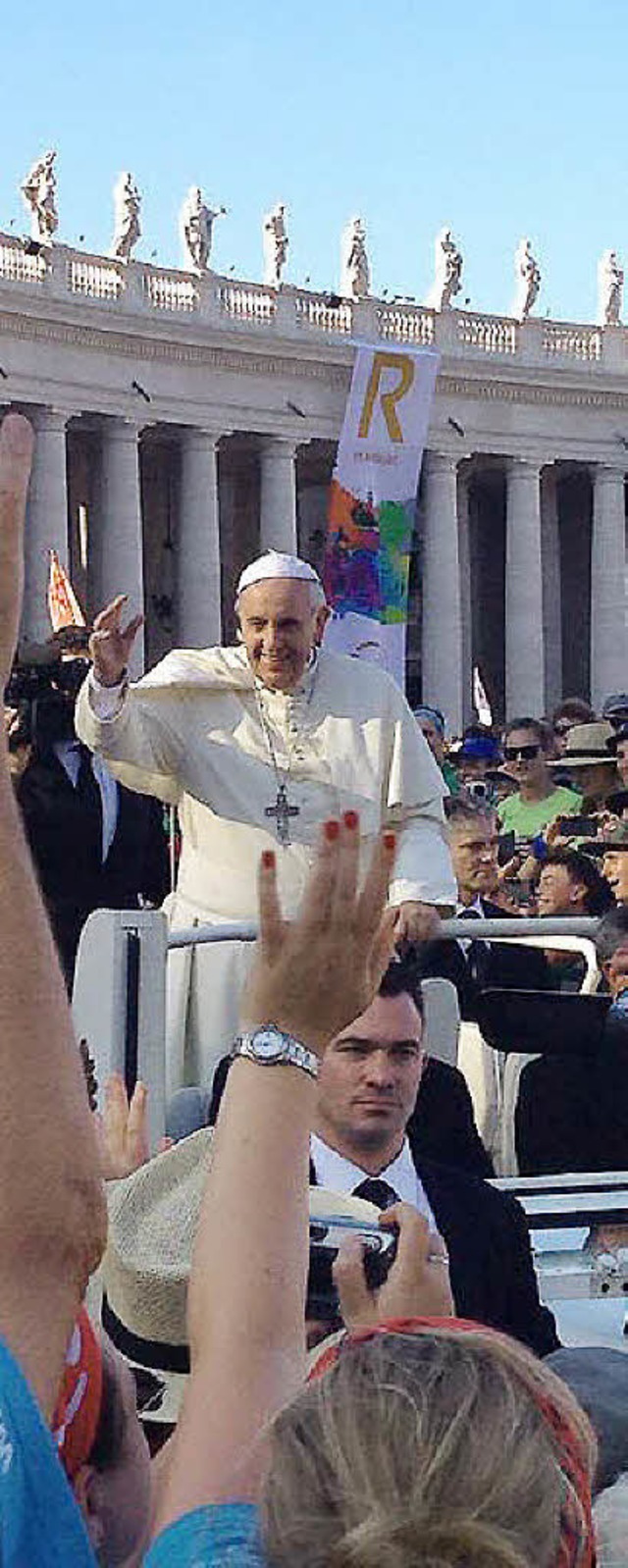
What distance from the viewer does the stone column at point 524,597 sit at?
58.4 m

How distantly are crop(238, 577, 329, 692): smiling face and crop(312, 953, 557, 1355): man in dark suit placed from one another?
216 cm

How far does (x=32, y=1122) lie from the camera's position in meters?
2.46

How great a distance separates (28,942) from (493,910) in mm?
8430

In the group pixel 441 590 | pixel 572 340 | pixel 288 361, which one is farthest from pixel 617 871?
pixel 572 340

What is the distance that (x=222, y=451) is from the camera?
5878 cm

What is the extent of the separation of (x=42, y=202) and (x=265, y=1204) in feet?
164

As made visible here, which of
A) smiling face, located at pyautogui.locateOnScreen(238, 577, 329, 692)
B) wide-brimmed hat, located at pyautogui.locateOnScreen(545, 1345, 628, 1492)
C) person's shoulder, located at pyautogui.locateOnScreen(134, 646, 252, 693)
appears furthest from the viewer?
person's shoulder, located at pyautogui.locateOnScreen(134, 646, 252, 693)

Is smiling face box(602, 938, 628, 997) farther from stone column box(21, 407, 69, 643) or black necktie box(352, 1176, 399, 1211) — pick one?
stone column box(21, 407, 69, 643)

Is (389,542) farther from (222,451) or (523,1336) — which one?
(222,451)

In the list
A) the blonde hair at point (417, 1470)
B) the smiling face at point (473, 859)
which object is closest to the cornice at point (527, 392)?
the smiling face at point (473, 859)

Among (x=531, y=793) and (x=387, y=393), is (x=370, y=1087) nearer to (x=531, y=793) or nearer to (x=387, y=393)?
(x=531, y=793)

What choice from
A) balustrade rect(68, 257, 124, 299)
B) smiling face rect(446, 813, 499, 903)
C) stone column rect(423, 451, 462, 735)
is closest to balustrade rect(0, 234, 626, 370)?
balustrade rect(68, 257, 124, 299)

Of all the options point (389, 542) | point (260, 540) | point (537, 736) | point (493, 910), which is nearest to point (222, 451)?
point (260, 540)

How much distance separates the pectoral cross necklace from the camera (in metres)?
8.25
